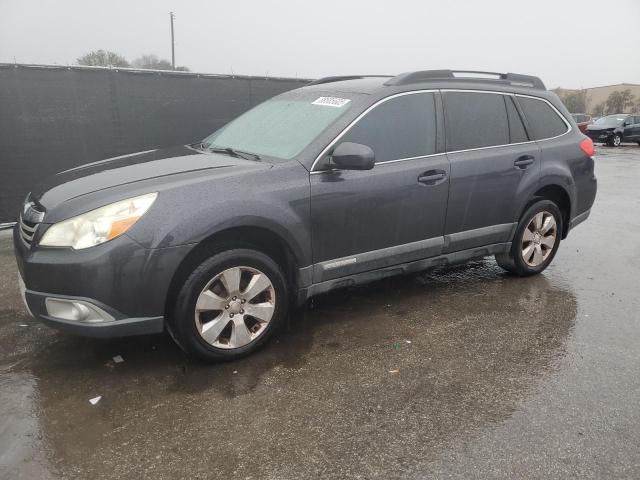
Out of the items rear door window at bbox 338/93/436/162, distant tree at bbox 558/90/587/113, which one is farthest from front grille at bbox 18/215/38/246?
distant tree at bbox 558/90/587/113

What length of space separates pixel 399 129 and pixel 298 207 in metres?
1.06

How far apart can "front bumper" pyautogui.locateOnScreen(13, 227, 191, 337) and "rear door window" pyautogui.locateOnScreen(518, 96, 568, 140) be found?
10.8 ft

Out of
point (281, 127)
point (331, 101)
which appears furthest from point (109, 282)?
point (331, 101)

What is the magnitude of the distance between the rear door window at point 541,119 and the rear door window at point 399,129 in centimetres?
116

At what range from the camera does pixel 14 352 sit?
3410 mm

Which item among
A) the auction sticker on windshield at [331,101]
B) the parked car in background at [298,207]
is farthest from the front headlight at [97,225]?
the auction sticker on windshield at [331,101]

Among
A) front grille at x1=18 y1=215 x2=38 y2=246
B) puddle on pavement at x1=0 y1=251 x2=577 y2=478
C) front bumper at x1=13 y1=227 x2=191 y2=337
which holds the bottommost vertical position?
puddle on pavement at x1=0 y1=251 x2=577 y2=478

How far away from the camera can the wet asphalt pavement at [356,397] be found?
2369 millimetres

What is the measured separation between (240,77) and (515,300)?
5.68 meters

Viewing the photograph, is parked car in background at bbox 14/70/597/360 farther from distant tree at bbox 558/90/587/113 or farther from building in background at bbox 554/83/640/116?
distant tree at bbox 558/90/587/113

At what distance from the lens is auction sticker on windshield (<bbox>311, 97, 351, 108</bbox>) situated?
3.73m

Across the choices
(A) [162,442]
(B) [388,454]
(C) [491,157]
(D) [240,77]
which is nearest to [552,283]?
(C) [491,157]

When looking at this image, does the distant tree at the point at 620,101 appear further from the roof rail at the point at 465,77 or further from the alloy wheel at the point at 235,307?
the alloy wheel at the point at 235,307

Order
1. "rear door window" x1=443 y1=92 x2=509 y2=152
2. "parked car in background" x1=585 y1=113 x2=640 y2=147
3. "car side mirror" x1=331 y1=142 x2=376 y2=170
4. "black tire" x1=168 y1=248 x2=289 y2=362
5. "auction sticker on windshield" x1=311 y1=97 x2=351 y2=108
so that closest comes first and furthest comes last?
"black tire" x1=168 y1=248 x2=289 y2=362 < "car side mirror" x1=331 y1=142 x2=376 y2=170 < "auction sticker on windshield" x1=311 y1=97 x2=351 y2=108 < "rear door window" x1=443 y1=92 x2=509 y2=152 < "parked car in background" x1=585 y1=113 x2=640 y2=147
